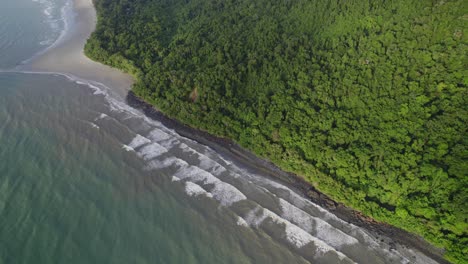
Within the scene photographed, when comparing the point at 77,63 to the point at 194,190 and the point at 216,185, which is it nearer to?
the point at 194,190

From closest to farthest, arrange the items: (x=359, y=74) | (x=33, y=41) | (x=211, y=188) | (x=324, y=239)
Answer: (x=324, y=239)
(x=211, y=188)
(x=359, y=74)
(x=33, y=41)

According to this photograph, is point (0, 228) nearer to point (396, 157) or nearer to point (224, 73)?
point (224, 73)

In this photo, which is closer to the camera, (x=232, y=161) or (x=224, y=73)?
(x=232, y=161)

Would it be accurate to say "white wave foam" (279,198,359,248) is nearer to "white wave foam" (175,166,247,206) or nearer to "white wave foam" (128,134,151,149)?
"white wave foam" (175,166,247,206)

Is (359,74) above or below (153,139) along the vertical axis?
above

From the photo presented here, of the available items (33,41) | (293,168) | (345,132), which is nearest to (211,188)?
(293,168)

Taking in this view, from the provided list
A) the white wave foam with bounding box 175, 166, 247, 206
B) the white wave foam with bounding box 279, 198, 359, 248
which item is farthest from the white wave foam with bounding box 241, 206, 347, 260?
the white wave foam with bounding box 175, 166, 247, 206

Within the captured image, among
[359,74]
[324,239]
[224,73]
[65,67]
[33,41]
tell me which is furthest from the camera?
[33,41]

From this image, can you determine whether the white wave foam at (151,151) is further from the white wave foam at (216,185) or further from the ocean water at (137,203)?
the white wave foam at (216,185)
